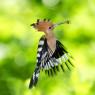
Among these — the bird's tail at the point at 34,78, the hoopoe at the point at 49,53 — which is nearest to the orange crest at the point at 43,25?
the hoopoe at the point at 49,53

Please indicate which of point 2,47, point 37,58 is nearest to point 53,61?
point 37,58

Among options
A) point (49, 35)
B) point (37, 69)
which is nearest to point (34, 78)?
point (37, 69)

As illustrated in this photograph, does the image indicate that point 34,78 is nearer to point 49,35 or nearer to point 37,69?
point 37,69

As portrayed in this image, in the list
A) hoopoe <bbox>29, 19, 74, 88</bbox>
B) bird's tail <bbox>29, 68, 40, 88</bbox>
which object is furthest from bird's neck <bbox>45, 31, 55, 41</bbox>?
bird's tail <bbox>29, 68, 40, 88</bbox>

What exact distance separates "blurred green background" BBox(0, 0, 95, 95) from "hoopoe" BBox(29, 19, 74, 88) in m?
0.02

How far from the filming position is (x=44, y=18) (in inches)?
65.4

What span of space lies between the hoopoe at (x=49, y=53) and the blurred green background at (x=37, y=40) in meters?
0.02

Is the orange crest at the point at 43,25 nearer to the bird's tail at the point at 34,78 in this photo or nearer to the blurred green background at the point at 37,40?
the blurred green background at the point at 37,40

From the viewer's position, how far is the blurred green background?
1.64 meters

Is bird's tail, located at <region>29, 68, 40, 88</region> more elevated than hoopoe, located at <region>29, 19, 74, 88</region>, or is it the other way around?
hoopoe, located at <region>29, 19, 74, 88</region>

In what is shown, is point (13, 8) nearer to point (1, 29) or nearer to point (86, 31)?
point (1, 29)

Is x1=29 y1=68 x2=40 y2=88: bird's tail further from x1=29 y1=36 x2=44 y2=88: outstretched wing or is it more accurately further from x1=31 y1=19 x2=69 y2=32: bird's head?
x1=31 y1=19 x2=69 y2=32: bird's head

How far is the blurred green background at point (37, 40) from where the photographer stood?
1638 mm

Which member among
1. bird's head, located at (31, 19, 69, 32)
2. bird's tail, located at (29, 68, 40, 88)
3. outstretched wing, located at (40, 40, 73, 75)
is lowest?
bird's tail, located at (29, 68, 40, 88)
